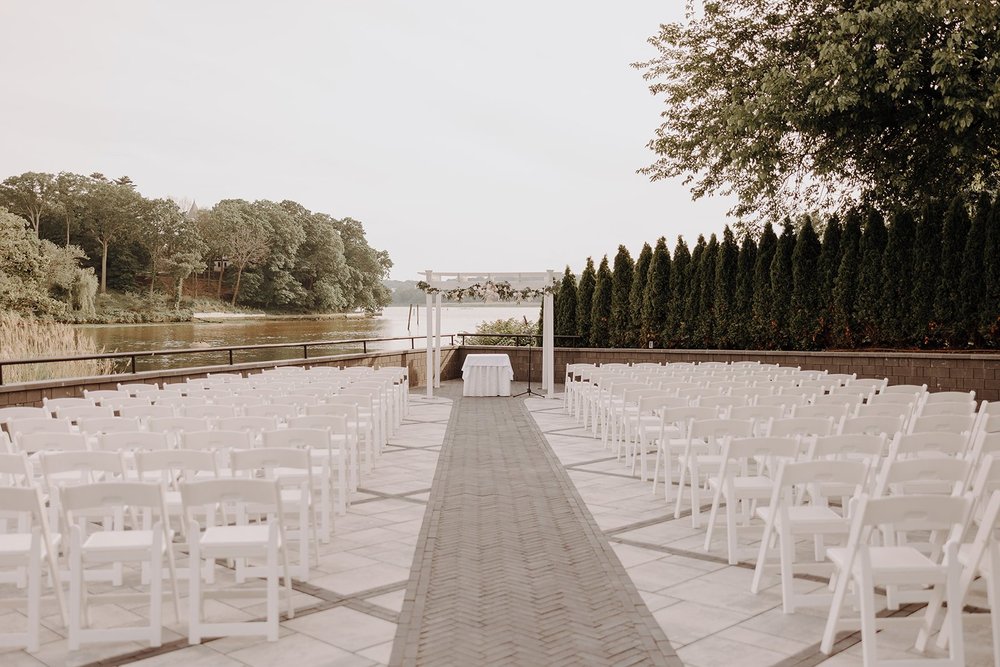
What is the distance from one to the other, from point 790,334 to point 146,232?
3038cm

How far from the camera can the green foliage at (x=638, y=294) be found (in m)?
21.4

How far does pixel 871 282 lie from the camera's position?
17188 millimetres

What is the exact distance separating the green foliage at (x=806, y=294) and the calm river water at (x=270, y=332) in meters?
6.85

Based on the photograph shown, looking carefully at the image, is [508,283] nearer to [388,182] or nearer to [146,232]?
[388,182]

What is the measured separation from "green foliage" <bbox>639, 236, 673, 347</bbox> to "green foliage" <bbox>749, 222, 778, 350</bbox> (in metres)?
2.46

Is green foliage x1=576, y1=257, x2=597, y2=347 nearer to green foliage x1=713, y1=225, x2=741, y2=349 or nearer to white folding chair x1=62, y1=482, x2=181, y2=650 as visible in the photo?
green foliage x1=713, y1=225, x2=741, y2=349

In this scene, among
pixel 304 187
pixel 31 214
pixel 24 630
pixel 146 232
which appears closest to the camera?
pixel 24 630

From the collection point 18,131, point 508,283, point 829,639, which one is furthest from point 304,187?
point 829,639

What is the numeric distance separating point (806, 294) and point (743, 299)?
161 cm

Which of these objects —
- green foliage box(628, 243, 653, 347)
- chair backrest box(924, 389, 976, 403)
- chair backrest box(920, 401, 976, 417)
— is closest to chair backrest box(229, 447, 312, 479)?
chair backrest box(920, 401, 976, 417)

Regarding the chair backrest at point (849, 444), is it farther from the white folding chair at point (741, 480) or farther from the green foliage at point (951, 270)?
the green foliage at point (951, 270)

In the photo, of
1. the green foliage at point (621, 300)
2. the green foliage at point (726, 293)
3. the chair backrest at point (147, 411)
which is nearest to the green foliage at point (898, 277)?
the green foliage at point (726, 293)

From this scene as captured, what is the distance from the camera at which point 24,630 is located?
13.6 feet

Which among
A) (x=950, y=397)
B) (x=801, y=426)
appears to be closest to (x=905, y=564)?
(x=801, y=426)
